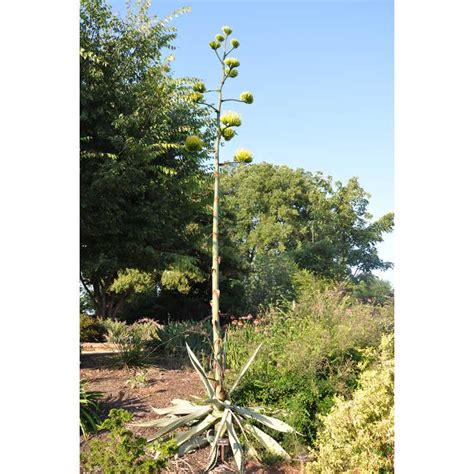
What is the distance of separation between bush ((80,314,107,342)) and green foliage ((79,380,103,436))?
19.4 feet

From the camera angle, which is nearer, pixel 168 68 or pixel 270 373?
pixel 270 373

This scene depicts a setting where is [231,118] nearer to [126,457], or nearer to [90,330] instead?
[126,457]

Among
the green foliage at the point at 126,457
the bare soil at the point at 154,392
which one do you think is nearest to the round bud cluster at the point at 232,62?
the green foliage at the point at 126,457

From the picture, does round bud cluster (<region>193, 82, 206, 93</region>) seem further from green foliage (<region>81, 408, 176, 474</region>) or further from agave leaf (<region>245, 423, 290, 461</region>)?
agave leaf (<region>245, 423, 290, 461</region>)

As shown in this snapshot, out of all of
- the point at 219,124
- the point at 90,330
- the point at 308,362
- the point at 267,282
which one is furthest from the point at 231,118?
the point at 267,282

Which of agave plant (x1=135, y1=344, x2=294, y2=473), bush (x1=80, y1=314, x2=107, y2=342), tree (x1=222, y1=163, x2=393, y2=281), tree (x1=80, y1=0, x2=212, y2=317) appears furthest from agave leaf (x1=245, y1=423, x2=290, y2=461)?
tree (x1=222, y1=163, x2=393, y2=281)

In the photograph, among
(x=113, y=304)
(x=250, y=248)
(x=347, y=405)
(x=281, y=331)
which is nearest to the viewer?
(x=347, y=405)

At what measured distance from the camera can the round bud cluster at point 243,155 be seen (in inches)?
160

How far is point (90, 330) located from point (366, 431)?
8590mm

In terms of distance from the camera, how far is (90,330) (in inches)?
438
